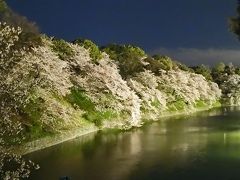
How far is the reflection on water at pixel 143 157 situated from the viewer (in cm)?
2833

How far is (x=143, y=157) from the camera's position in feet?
112

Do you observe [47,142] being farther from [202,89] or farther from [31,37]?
[202,89]

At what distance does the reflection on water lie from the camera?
92.9ft

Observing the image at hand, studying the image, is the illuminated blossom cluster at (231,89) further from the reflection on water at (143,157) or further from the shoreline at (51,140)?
the shoreline at (51,140)

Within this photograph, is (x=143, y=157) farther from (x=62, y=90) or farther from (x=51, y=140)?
(x=62, y=90)

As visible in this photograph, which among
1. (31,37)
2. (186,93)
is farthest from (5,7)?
(186,93)

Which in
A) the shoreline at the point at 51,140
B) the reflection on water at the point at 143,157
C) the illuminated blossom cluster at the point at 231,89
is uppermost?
the illuminated blossom cluster at the point at 231,89

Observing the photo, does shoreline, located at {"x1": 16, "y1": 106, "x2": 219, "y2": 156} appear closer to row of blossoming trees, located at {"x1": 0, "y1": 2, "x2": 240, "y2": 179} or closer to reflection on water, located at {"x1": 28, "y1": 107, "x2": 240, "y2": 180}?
row of blossoming trees, located at {"x1": 0, "y1": 2, "x2": 240, "y2": 179}

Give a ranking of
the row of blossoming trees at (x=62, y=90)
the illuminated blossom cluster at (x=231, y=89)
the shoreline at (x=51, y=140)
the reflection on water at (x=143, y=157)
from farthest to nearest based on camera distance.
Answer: the illuminated blossom cluster at (x=231, y=89) < the shoreline at (x=51, y=140) < the reflection on water at (x=143, y=157) < the row of blossoming trees at (x=62, y=90)

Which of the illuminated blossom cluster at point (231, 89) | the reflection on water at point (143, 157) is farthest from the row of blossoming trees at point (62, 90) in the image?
the illuminated blossom cluster at point (231, 89)

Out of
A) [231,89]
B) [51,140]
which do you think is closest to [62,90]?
[51,140]

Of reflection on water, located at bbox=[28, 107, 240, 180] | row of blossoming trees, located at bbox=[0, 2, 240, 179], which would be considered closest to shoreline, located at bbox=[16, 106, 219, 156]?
row of blossoming trees, located at bbox=[0, 2, 240, 179]

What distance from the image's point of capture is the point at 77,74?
1937 inches

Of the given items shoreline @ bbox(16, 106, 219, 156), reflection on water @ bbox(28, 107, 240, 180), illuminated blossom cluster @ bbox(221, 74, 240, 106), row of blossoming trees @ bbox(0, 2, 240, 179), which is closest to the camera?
row of blossoming trees @ bbox(0, 2, 240, 179)
